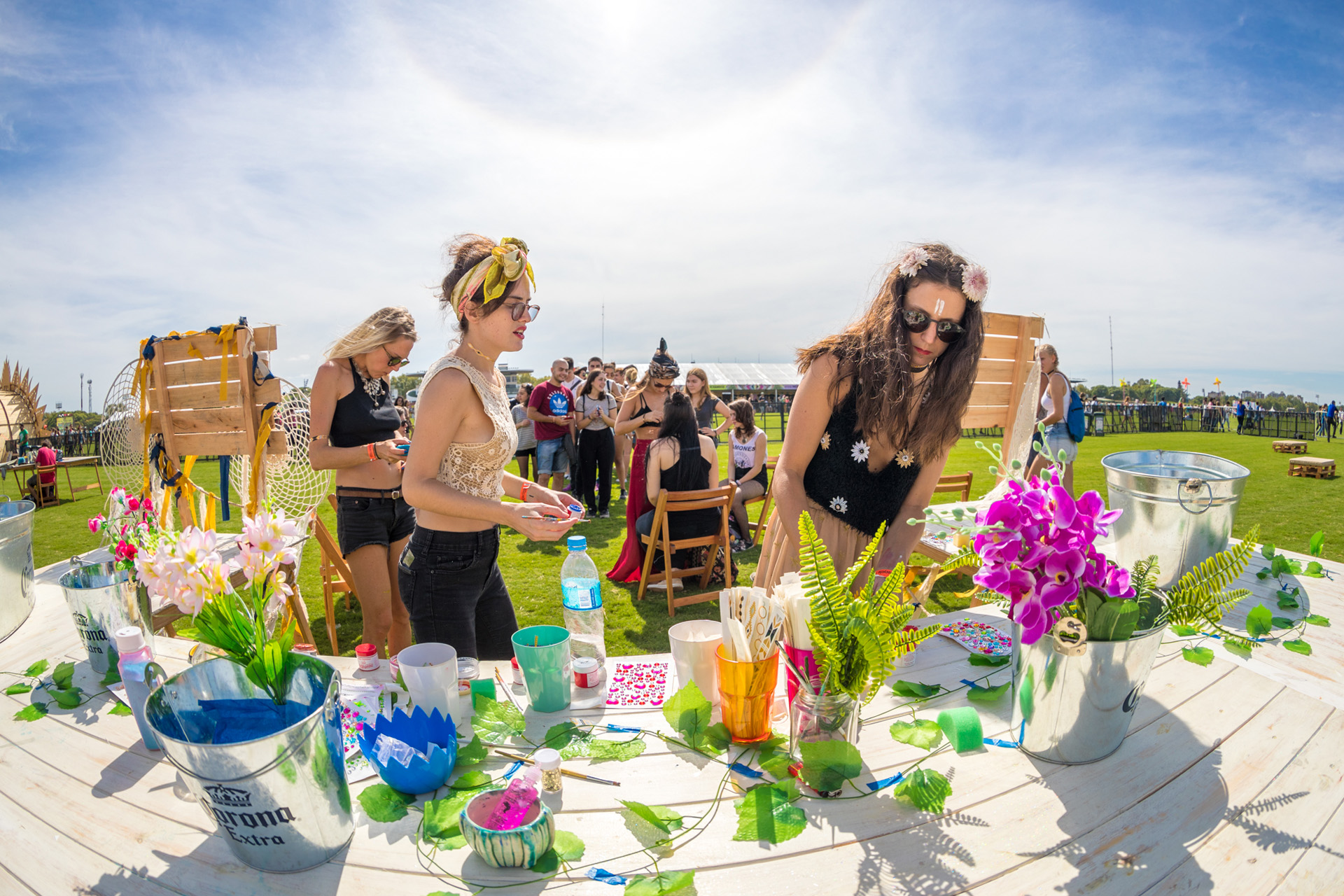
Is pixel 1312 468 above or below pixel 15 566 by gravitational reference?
below

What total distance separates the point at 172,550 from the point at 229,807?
440 millimetres

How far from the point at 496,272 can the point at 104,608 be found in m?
1.48

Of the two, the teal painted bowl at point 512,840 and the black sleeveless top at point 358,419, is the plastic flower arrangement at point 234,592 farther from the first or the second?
the black sleeveless top at point 358,419

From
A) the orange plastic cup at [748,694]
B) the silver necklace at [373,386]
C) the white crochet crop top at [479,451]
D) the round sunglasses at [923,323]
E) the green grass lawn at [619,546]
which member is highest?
the round sunglasses at [923,323]

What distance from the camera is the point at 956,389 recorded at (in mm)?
2010

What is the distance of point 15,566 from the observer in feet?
6.88

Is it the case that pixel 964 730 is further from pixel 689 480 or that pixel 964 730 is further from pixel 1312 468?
pixel 1312 468

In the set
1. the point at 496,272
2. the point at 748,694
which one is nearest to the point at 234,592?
the point at 748,694

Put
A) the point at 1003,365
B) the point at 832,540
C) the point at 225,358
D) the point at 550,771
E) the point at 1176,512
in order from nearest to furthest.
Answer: the point at 550,771 < the point at 1176,512 < the point at 832,540 < the point at 225,358 < the point at 1003,365

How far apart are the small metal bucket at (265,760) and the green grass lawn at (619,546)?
299cm

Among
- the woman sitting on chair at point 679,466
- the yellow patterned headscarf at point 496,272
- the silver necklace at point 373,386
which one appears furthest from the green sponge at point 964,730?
the woman sitting on chair at point 679,466

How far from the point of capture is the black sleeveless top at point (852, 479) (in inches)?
81.2

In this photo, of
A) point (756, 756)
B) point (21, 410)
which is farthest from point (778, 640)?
point (21, 410)

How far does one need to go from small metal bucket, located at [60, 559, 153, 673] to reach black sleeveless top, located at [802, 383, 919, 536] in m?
2.04
